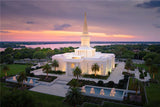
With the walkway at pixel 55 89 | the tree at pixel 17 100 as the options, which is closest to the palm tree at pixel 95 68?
the walkway at pixel 55 89

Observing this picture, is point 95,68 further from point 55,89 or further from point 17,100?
point 17,100

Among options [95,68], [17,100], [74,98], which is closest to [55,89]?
[74,98]

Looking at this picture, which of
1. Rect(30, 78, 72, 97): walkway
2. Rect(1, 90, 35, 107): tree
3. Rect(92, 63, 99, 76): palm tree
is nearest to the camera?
Rect(1, 90, 35, 107): tree

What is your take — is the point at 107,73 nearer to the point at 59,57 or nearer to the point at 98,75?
the point at 98,75

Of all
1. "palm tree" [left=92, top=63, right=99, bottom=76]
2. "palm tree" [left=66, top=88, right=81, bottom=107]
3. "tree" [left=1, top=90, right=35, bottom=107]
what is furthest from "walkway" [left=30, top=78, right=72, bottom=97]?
"tree" [left=1, top=90, right=35, bottom=107]

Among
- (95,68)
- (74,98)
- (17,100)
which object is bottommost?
(74,98)

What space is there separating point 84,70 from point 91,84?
381 inches

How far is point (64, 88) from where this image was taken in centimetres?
2622

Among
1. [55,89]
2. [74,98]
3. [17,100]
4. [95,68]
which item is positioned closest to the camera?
[17,100]

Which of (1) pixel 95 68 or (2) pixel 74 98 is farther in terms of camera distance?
(1) pixel 95 68

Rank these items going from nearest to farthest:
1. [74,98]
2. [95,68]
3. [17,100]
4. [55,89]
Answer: [17,100] → [74,98] → [55,89] → [95,68]

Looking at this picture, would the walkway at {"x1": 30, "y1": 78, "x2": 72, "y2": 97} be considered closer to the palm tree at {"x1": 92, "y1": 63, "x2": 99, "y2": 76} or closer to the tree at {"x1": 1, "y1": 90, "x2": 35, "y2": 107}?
the palm tree at {"x1": 92, "y1": 63, "x2": 99, "y2": 76}

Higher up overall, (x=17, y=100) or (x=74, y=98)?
(x=17, y=100)

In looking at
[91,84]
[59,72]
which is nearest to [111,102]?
[91,84]
